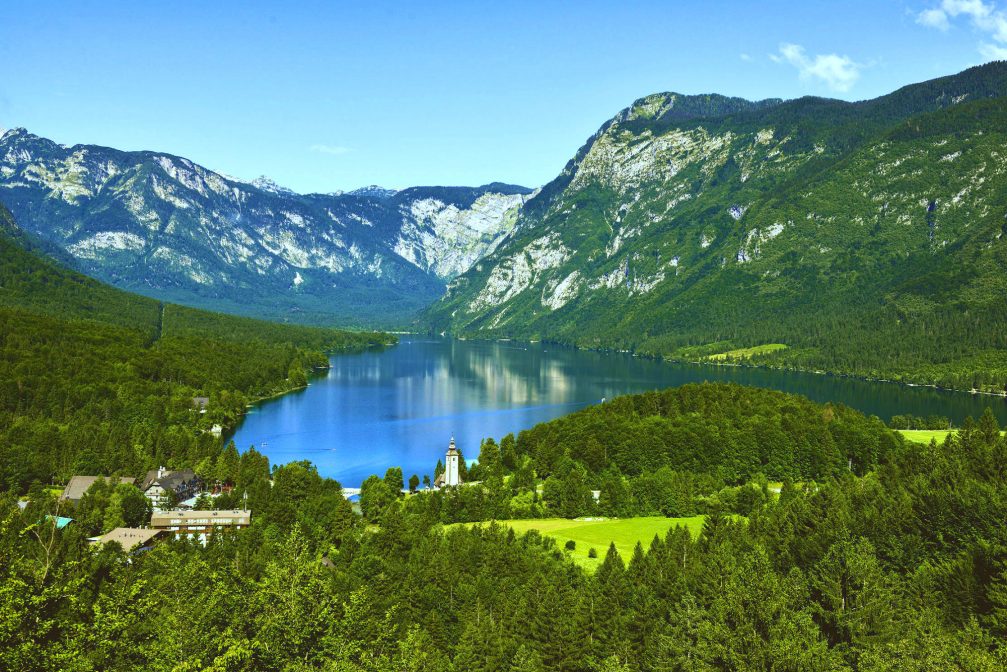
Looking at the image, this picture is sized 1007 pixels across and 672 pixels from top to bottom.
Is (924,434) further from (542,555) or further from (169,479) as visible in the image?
(169,479)

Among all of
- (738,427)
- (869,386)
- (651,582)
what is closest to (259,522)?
(651,582)

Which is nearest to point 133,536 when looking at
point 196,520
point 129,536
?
point 129,536

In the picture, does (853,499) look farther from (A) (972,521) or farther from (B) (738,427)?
(B) (738,427)

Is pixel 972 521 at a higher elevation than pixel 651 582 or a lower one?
higher

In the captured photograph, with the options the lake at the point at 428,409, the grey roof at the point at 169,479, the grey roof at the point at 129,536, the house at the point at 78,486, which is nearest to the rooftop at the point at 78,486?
the house at the point at 78,486

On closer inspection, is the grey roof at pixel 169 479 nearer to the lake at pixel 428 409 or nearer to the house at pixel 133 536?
the house at pixel 133 536

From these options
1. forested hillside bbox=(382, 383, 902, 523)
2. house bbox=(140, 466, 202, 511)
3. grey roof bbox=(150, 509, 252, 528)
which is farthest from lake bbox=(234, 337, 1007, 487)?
grey roof bbox=(150, 509, 252, 528)

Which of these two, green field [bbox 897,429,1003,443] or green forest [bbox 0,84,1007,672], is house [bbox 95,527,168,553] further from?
green field [bbox 897,429,1003,443]
